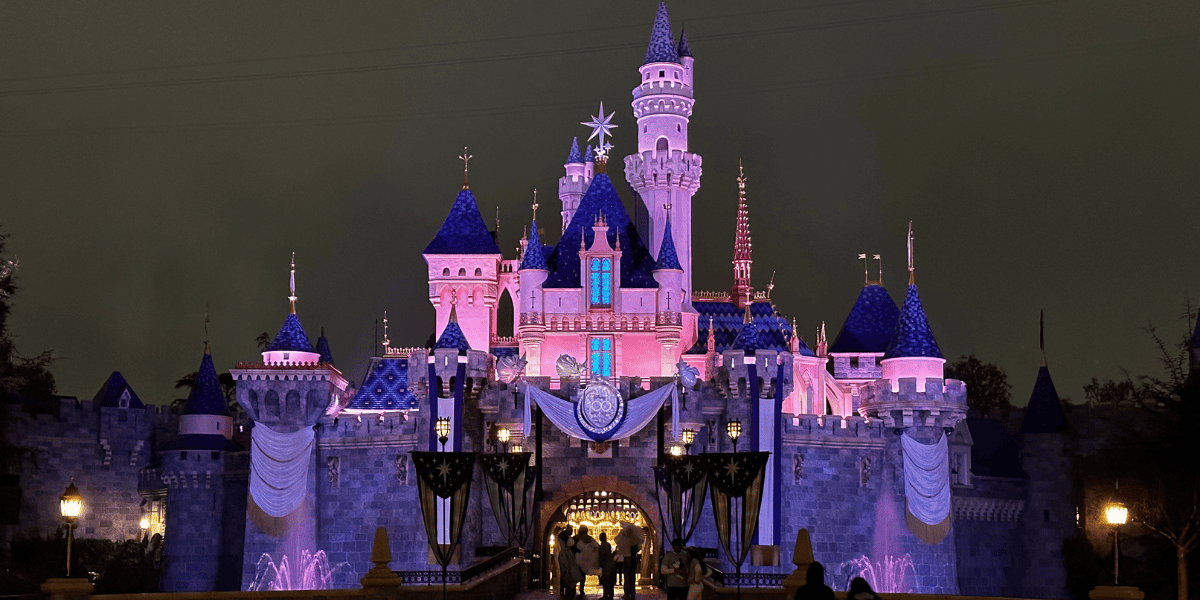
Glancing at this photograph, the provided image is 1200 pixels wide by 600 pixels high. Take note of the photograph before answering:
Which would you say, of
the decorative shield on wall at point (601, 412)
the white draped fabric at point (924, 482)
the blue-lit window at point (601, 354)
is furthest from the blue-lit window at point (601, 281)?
the white draped fabric at point (924, 482)

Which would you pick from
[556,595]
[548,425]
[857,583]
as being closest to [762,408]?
[548,425]

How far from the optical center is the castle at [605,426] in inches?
2179

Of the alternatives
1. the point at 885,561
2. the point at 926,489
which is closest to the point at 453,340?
the point at 885,561

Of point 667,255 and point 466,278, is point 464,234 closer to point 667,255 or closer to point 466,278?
point 466,278

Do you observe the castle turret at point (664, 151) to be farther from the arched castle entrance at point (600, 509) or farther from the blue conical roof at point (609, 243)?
the arched castle entrance at point (600, 509)

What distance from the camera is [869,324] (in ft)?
222

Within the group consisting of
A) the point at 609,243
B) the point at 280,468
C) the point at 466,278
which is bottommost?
the point at 280,468

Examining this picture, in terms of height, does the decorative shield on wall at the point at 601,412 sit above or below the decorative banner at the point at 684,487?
above

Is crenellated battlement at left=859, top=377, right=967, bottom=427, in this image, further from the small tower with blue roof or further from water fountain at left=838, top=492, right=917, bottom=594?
the small tower with blue roof

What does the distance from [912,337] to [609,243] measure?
10.5 metres

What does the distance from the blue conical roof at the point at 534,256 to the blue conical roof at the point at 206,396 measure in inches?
439

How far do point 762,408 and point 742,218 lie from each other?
18.2 metres

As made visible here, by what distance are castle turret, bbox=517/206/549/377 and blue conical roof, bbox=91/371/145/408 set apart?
15.1m

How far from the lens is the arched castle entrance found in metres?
55.5
